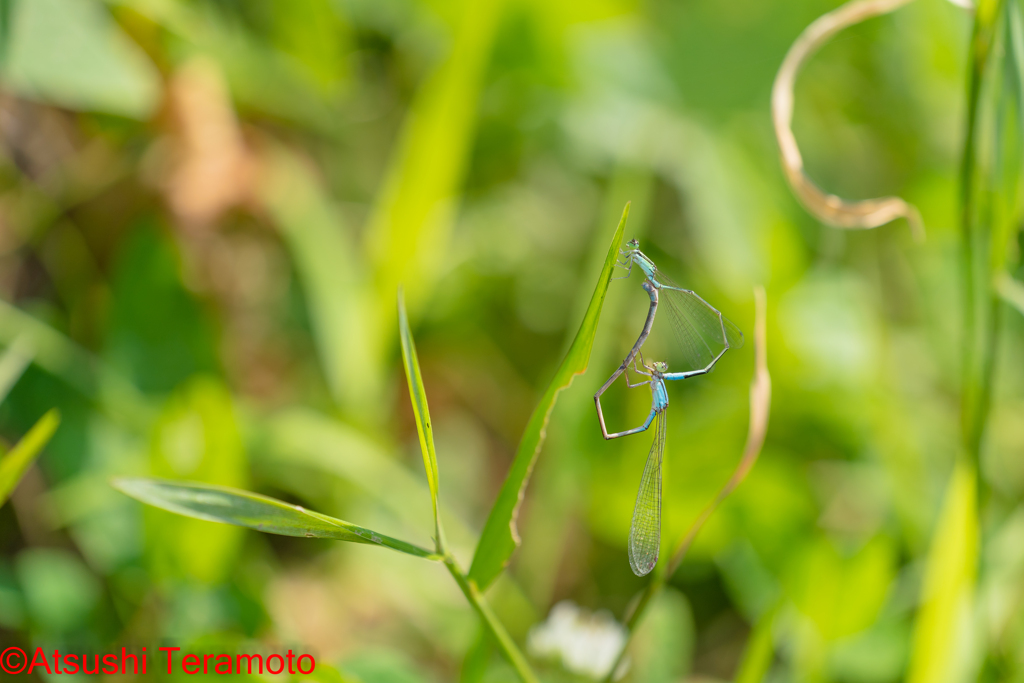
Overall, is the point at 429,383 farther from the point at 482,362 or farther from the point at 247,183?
the point at 247,183

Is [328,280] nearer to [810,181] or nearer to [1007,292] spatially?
[810,181]

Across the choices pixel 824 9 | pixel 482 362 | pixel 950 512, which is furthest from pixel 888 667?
pixel 824 9

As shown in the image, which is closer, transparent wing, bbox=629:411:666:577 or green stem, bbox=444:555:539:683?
green stem, bbox=444:555:539:683

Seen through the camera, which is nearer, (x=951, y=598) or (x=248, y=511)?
(x=248, y=511)

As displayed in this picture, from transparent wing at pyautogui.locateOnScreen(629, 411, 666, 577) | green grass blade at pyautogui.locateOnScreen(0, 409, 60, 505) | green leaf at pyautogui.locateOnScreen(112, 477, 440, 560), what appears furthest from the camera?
transparent wing at pyautogui.locateOnScreen(629, 411, 666, 577)

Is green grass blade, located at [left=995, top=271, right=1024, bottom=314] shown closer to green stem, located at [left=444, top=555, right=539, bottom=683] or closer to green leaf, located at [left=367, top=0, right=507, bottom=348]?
green stem, located at [left=444, top=555, right=539, bottom=683]

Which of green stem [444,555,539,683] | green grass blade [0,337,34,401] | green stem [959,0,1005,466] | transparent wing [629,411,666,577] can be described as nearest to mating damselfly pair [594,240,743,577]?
transparent wing [629,411,666,577]

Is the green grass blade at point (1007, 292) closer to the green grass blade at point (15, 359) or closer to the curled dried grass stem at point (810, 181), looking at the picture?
the curled dried grass stem at point (810, 181)

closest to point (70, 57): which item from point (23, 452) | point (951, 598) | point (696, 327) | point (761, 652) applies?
point (23, 452)

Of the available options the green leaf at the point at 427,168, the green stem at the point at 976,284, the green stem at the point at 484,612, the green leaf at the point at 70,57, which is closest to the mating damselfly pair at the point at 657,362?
the green stem at the point at 484,612
